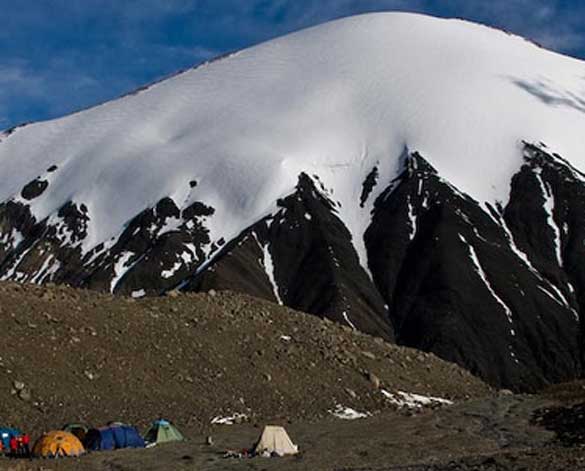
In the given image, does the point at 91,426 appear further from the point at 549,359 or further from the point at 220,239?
the point at 220,239

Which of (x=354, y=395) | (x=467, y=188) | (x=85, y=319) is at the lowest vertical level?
(x=354, y=395)

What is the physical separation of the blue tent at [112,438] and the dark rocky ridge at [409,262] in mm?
95211

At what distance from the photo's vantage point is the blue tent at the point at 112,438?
113 ft

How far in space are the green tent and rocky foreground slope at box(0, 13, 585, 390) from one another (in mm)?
93308

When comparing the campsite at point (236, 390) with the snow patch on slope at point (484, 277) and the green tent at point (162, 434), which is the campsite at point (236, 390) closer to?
the green tent at point (162, 434)

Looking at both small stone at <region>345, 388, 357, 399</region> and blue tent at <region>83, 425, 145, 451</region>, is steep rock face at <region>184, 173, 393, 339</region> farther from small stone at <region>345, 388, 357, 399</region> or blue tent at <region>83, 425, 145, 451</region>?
blue tent at <region>83, 425, 145, 451</region>

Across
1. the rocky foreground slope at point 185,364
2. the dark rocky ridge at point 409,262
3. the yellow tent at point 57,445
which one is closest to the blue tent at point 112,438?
the yellow tent at point 57,445

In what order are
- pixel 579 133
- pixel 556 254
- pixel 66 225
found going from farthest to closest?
1. pixel 579 133
2. pixel 66 225
3. pixel 556 254

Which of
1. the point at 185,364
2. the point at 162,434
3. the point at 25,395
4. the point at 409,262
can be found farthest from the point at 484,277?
the point at 25,395

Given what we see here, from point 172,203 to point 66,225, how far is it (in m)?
23.5

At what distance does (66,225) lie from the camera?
593 ft

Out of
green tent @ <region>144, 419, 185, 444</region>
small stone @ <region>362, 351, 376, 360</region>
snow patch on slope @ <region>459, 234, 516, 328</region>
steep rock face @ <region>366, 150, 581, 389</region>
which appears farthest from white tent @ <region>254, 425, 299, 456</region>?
snow patch on slope @ <region>459, 234, 516, 328</region>

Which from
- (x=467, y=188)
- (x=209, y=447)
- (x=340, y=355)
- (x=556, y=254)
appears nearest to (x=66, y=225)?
(x=467, y=188)

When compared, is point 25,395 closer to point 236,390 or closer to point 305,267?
point 236,390
